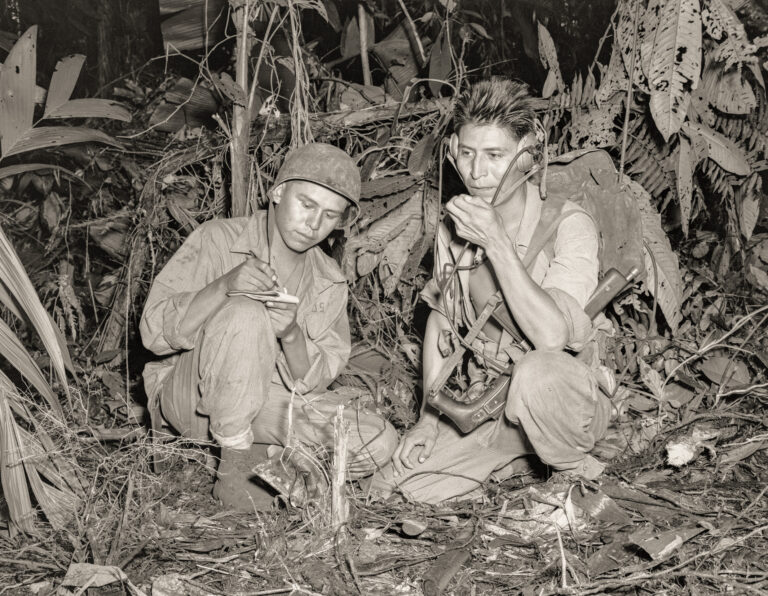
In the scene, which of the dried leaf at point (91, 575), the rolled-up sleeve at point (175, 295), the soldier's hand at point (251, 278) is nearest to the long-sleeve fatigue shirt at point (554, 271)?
the soldier's hand at point (251, 278)

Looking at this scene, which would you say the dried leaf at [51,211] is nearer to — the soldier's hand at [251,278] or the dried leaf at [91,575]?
the soldier's hand at [251,278]

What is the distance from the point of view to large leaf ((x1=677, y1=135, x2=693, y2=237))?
4109 mm

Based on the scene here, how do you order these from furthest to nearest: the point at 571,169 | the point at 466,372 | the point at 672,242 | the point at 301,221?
1. the point at 672,242
2. the point at 466,372
3. the point at 571,169
4. the point at 301,221

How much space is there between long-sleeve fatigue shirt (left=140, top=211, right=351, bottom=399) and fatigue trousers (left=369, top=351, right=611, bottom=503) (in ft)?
1.80

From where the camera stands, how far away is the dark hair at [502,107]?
3.34 meters

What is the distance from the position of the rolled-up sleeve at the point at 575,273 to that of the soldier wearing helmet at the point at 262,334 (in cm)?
84

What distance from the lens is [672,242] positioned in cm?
494

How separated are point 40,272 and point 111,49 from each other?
7.16 feet

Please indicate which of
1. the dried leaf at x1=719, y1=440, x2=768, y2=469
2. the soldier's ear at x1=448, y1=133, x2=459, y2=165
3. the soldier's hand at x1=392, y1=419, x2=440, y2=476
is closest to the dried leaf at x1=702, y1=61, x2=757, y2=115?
the soldier's ear at x1=448, y1=133, x2=459, y2=165

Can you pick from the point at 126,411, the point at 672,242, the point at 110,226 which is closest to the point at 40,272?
the point at 110,226

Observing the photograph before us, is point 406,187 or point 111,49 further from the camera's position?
point 111,49

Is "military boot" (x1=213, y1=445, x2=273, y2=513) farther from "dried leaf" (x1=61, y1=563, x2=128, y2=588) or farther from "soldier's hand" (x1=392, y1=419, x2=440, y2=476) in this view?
"dried leaf" (x1=61, y1=563, x2=128, y2=588)

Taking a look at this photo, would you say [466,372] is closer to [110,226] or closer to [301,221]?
[301,221]

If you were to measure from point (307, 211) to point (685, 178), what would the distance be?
6.08ft
